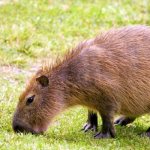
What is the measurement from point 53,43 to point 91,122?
13.7 ft

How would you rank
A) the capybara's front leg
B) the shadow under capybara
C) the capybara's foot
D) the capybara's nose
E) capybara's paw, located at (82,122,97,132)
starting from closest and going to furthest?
1. the capybara's nose
2. the shadow under capybara
3. the capybara's front leg
4. capybara's paw, located at (82,122,97,132)
5. the capybara's foot

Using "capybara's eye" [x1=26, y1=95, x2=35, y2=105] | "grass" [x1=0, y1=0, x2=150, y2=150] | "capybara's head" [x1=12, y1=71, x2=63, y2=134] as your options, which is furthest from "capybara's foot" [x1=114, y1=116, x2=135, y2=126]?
"capybara's eye" [x1=26, y1=95, x2=35, y2=105]

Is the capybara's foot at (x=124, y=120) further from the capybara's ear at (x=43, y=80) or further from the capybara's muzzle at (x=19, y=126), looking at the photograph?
the capybara's muzzle at (x=19, y=126)

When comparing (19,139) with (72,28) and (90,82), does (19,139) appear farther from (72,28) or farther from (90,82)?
(72,28)

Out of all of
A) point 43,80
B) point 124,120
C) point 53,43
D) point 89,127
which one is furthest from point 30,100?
point 53,43

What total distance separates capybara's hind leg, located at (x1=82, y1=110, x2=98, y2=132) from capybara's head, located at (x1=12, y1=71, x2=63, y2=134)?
0.63 m

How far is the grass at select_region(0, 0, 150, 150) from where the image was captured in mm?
7742

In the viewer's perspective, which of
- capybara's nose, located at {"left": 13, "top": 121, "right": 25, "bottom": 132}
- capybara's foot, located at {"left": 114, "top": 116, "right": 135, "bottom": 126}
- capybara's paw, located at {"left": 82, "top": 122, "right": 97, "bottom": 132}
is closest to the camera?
capybara's nose, located at {"left": 13, "top": 121, "right": 25, "bottom": 132}

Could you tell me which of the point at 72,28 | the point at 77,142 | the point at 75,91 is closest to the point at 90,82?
the point at 75,91

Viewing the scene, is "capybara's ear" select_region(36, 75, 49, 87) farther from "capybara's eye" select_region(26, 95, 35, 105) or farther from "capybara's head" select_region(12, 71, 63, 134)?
"capybara's eye" select_region(26, 95, 35, 105)

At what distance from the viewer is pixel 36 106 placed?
7.94 meters

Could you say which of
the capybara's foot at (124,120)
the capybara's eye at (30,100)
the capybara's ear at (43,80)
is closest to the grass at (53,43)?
the capybara's foot at (124,120)

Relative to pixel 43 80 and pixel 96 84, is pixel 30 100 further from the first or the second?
pixel 96 84

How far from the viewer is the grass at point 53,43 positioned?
7742 mm
